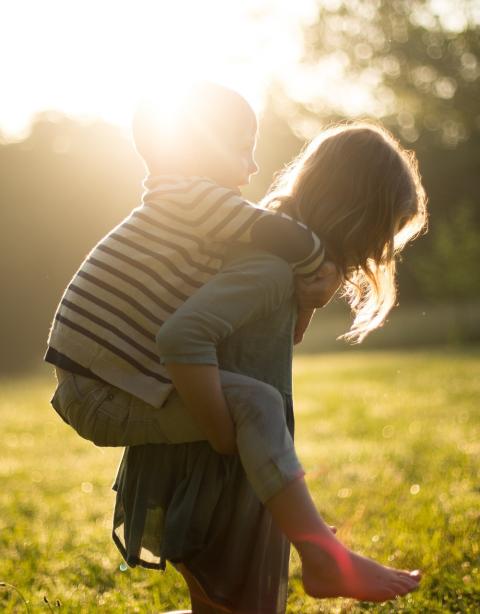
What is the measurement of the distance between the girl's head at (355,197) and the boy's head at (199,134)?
0.20m

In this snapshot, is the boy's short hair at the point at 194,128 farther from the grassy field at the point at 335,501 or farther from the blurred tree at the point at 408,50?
the blurred tree at the point at 408,50

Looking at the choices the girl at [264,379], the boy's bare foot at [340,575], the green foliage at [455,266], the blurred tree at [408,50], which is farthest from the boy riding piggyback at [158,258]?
the blurred tree at [408,50]

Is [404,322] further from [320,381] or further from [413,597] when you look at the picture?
[413,597]

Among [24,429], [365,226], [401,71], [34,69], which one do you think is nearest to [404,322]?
[401,71]

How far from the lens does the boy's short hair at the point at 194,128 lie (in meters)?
2.34

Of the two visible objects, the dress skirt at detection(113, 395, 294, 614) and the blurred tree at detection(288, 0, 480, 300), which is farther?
the blurred tree at detection(288, 0, 480, 300)

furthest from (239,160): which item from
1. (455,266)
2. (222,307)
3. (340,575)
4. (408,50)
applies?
(408,50)

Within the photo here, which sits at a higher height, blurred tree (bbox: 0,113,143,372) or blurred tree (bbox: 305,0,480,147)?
blurred tree (bbox: 305,0,480,147)

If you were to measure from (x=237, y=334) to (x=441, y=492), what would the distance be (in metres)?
3.19

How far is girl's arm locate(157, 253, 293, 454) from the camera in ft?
6.72

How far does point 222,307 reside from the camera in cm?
209

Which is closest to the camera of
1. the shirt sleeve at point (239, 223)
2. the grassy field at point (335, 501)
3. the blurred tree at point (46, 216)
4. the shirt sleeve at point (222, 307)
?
the shirt sleeve at point (222, 307)

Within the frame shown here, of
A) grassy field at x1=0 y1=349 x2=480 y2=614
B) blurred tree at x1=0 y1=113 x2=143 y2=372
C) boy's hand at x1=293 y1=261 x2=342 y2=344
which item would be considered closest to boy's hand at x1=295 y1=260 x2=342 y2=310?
boy's hand at x1=293 y1=261 x2=342 y2=344

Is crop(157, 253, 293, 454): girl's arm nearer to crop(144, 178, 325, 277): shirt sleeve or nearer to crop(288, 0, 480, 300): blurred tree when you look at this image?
crop(144, 178, 325, 277): shirt sleeve
